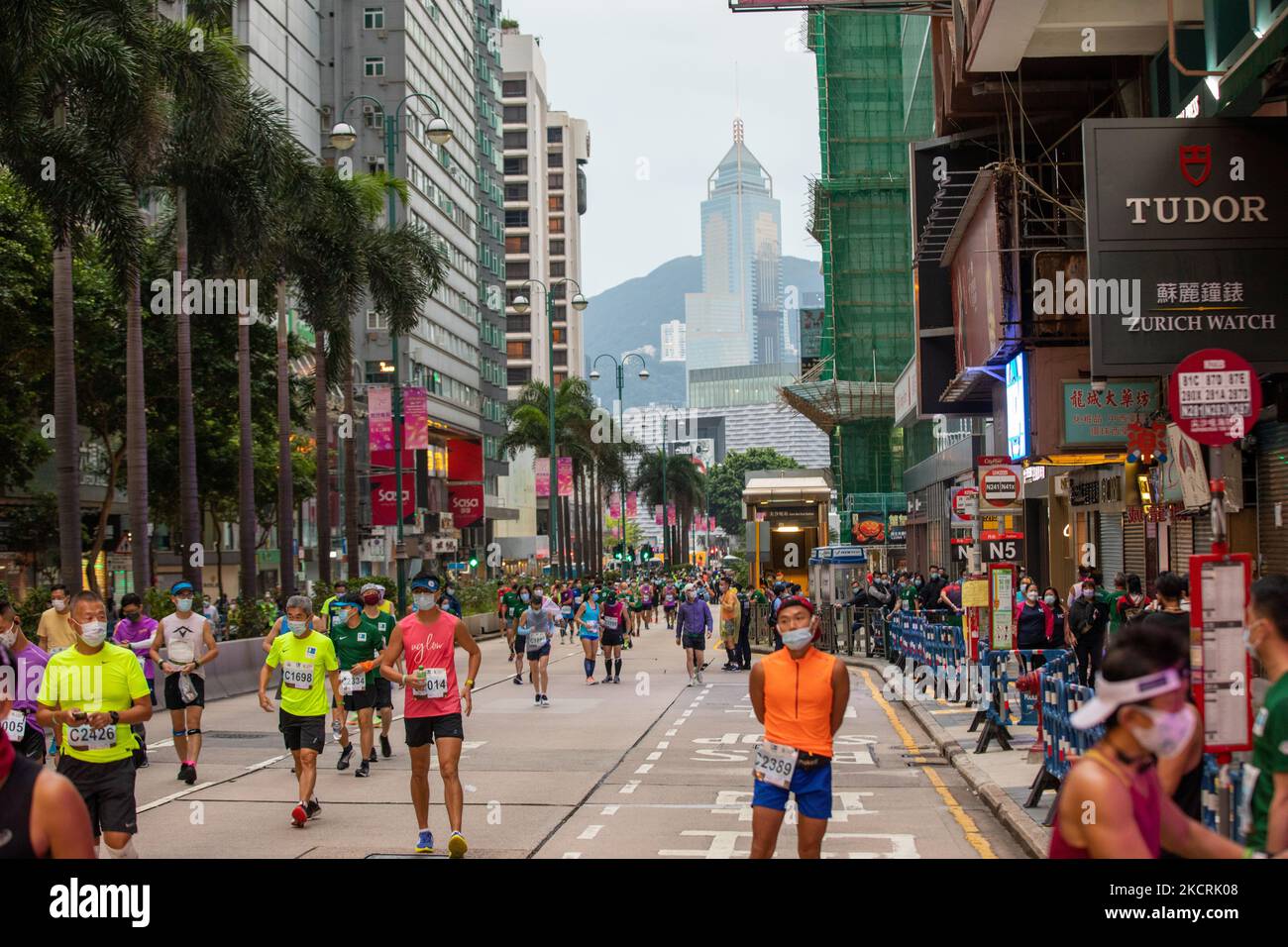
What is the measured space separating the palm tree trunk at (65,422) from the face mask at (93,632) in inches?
746

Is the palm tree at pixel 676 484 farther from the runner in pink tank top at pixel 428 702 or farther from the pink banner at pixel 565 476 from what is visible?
the runner in pink tank top at pixel 428 702

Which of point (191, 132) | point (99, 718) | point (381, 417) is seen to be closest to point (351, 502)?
point (381, 417)

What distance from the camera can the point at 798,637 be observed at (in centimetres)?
866

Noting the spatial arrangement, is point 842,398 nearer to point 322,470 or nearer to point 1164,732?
point 322,470

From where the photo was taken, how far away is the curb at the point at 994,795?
1078 cm

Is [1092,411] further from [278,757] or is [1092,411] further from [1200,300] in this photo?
[278,757]

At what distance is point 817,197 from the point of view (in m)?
71.6

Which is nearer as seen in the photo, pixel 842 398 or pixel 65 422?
pixel 65 422

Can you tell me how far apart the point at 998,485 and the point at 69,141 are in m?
16.5

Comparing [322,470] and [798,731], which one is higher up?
[322,470]

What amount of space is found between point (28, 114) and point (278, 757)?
14.4 meters

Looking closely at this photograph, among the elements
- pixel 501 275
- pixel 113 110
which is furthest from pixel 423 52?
pixel 113 110

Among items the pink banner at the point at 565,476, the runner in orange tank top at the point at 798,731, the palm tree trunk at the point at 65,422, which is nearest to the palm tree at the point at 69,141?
the palm tree trunk at the point at 65,422

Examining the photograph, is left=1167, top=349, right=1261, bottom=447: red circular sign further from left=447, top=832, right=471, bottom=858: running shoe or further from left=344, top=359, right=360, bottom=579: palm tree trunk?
left=344, top=359, right=360, bottom=579: palm tree trunk
